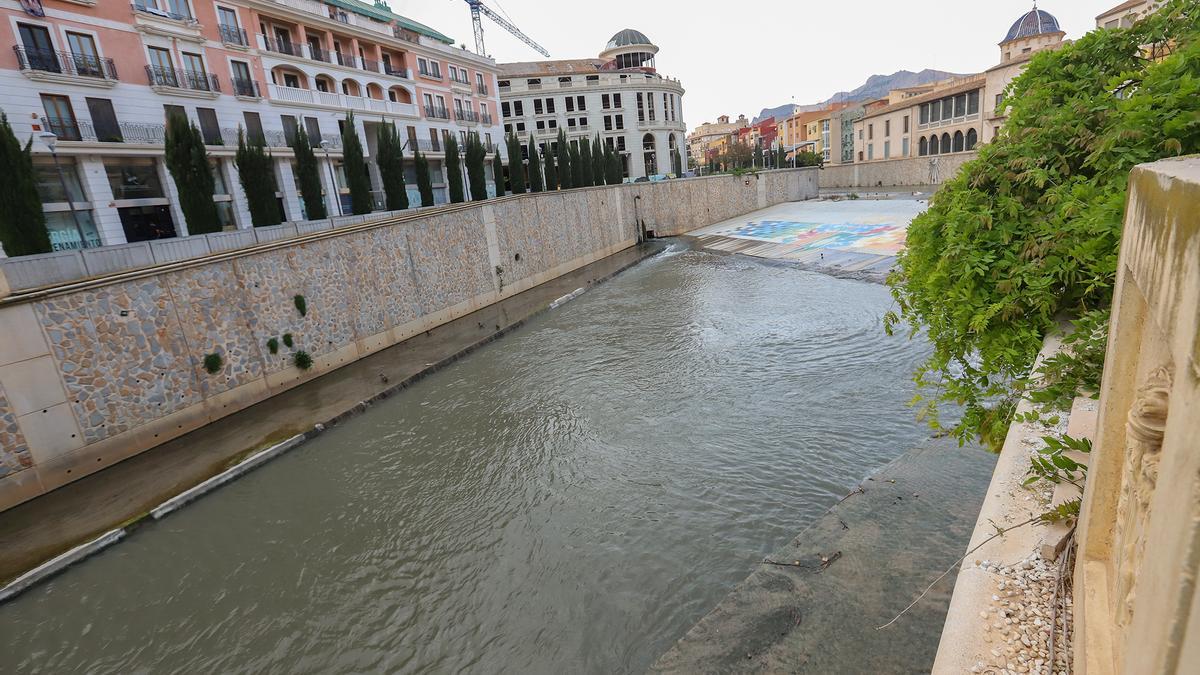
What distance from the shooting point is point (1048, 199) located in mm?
4422

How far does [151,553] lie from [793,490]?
30.9 feet

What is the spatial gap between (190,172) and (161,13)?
1264 cm

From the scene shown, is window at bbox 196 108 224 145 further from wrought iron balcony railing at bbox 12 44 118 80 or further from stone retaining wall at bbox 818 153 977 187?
stone retaining wall at bbox 818 153 977 187

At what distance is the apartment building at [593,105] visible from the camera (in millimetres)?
55531

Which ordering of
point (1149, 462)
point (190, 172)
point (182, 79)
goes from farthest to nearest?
point (182, 79)
point (190, 172)
point (1149, 462)

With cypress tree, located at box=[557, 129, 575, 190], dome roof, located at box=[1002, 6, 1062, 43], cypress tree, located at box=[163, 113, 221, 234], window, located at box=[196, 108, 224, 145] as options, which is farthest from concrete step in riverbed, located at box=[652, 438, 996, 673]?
dome roof, located at box=[1002, 6, 1062, 43]

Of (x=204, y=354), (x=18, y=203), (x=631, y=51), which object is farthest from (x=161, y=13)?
(x=631, y=51)

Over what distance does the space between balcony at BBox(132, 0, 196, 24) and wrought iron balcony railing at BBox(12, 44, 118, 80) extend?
246cm

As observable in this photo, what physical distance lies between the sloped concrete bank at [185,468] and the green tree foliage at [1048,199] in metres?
11.0

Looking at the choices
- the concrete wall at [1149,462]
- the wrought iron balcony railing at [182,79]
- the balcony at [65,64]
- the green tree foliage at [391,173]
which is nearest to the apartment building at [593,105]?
the wrought iron balcony railing at [182,79]

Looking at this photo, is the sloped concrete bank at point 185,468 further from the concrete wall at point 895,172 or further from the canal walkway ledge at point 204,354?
the concrete wall at point 895,172

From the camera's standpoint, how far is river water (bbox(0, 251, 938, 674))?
21.9ft

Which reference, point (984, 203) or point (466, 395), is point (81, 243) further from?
point (984, 203)

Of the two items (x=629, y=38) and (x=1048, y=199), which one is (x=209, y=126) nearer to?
(x=1048, y=199)
